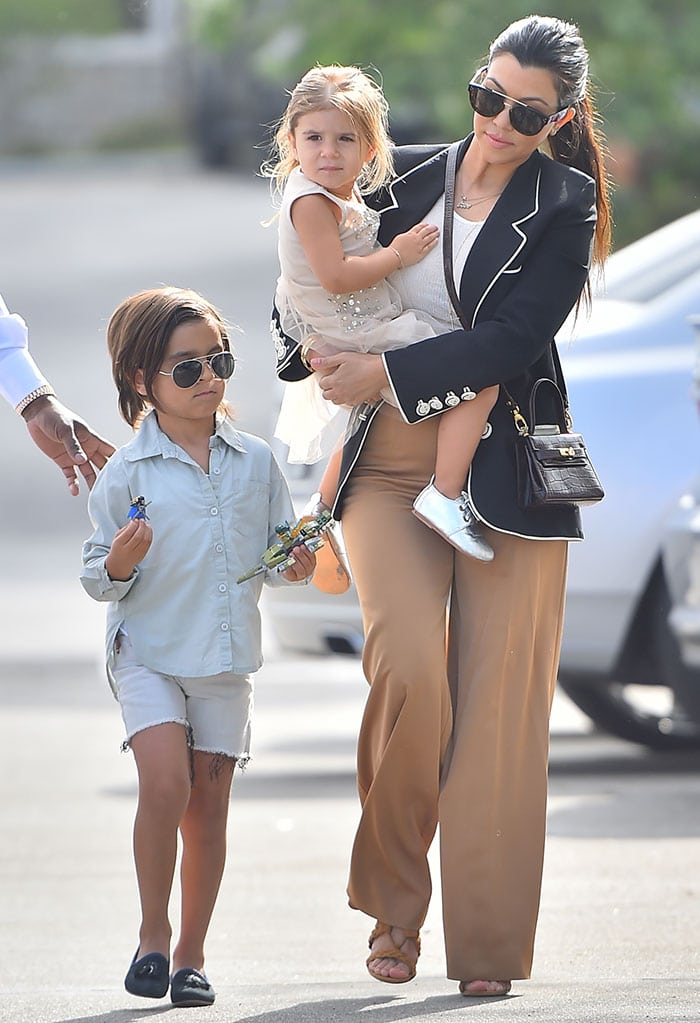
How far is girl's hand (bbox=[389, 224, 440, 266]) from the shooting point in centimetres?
423

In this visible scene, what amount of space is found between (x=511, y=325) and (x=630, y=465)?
3134 mm

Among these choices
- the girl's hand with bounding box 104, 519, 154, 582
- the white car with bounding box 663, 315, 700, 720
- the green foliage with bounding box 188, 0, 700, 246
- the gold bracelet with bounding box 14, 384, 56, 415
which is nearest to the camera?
the girl's hand with bounding box 104, 519, 154, 582

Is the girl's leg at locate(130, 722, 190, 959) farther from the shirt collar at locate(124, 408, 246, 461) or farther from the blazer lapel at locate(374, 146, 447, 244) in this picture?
the blazer lapel at locate(374, 146, 447, 244)

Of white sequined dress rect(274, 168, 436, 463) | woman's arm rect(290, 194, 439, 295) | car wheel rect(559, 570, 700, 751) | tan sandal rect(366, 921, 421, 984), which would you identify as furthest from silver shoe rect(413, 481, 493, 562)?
car wheel rect(559, 570, 700, 751)

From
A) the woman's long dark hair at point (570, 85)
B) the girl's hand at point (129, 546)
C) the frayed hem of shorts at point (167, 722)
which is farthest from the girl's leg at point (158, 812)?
the woman's long dark hair at point (570, 85)

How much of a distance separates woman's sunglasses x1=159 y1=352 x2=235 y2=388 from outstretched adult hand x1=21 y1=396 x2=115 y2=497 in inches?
11.8

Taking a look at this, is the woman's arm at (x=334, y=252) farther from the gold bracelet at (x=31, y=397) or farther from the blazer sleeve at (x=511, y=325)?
the gold bracelet at (x=31, y=397)

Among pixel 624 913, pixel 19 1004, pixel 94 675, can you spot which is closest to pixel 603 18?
pixel 94 675

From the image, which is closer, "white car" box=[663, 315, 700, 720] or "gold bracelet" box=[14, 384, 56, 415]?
"gold bracelet" box=[14, 384, 56, 415]

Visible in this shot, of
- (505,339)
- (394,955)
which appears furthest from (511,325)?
(394,955)

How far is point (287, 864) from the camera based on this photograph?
6.35 metres

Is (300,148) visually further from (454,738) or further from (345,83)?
(454,738)

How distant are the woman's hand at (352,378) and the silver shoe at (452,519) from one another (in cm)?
23

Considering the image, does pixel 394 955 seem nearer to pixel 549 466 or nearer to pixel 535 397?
pixel 549 466
